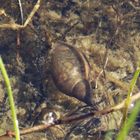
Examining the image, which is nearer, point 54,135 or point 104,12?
point 54,135

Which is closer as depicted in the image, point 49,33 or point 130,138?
point 130,138

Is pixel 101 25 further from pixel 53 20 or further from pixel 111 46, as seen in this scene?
pixel 53 20

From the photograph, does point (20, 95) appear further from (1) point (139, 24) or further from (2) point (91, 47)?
(1) point (139, 24)

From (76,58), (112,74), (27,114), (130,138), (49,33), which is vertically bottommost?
(130,138)

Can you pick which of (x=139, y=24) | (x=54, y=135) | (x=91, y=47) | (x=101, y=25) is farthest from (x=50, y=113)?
(x=139, y=24)

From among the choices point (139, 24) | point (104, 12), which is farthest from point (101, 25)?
point (139, 24)

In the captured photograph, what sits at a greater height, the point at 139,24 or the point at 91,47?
the point at 139,24
